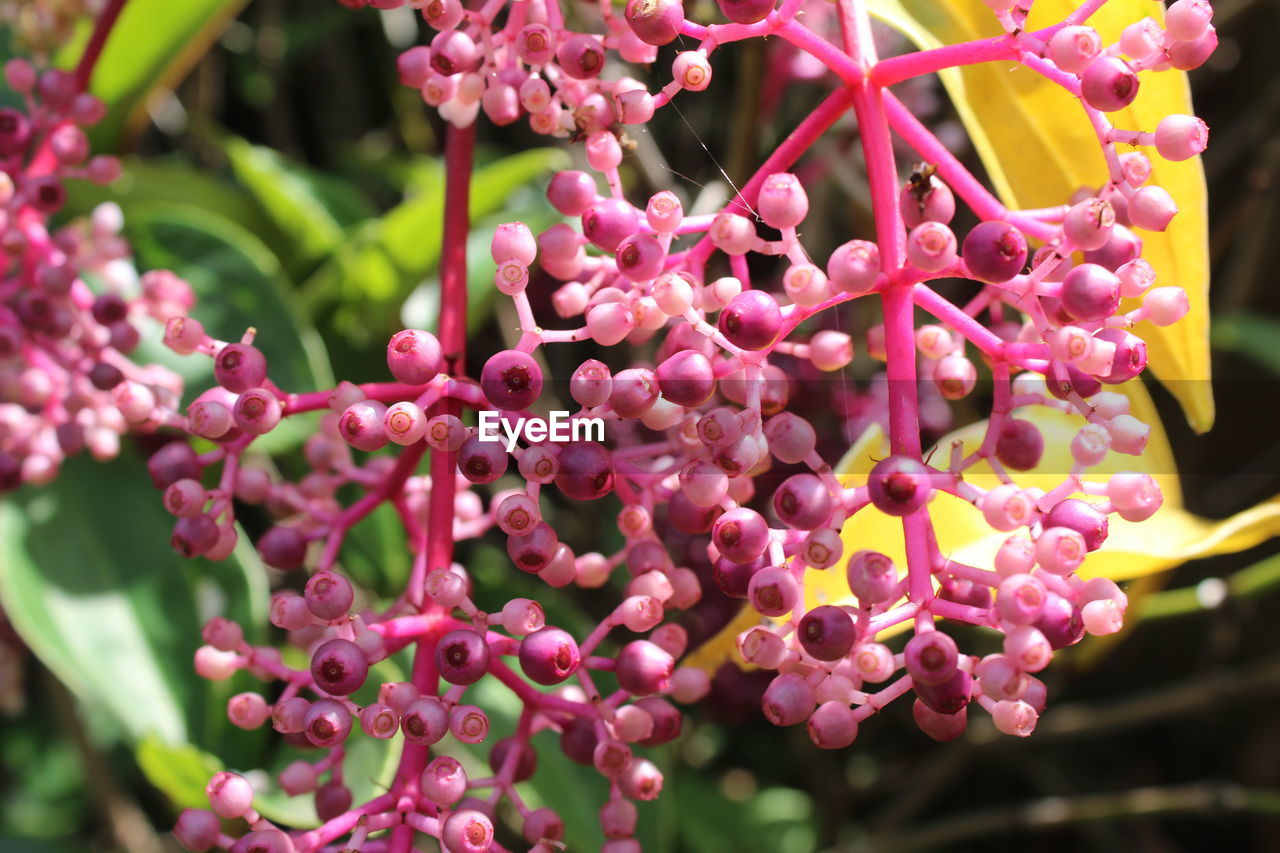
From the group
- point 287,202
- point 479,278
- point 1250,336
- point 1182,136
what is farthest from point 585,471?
point 1250,336

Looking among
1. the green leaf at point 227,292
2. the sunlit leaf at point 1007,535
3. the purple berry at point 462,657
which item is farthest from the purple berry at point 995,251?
the green leaf at point 227,292

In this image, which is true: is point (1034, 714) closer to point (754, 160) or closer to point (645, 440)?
point (645, 440)

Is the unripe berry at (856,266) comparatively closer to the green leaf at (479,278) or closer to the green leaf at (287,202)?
the green leaf at (479,278)

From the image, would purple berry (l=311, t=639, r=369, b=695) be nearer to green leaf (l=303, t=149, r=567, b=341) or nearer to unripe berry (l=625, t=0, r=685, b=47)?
unripe berry (l=625, t=0, r=685, b=47)

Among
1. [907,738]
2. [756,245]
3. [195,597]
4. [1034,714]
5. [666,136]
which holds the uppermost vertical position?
[756,245]

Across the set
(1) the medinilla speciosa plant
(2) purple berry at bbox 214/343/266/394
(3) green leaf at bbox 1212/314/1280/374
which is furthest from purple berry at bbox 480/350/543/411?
(3) green leaf at bbox 1212/314/1280/374

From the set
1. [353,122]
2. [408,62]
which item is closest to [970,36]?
[408,62]
